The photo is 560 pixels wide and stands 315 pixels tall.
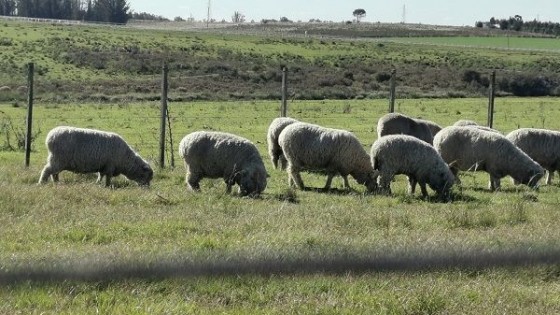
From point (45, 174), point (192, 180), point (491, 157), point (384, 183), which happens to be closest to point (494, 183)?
point (491, 157)

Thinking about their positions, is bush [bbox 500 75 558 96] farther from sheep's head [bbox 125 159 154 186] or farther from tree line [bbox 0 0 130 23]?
tree line [bbox 0 0 130 23]

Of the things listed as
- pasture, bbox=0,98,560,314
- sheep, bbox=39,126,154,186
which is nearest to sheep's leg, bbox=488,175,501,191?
pasture, bbox=0,98,560,314

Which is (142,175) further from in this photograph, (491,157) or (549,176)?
(549,176)

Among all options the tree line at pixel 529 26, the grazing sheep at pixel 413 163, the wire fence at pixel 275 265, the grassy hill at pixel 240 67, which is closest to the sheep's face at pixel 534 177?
the grazing sheep at pixel 413 163

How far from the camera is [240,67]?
6256 centimetres

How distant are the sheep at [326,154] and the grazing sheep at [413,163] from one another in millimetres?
477

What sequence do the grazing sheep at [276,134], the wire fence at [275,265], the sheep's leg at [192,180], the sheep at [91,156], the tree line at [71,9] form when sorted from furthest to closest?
the tree line at [71,9]
the grazing sheep at [276,134]
the sheep's leg at [192,180]
the sheep at [91,156]
the wire fence at [275,265]

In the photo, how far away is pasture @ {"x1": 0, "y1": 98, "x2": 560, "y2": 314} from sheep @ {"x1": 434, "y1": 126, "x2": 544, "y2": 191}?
1.18 ft

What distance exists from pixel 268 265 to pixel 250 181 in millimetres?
9235

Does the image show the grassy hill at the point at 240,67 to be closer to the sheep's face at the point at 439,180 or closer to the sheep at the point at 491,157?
the sheep at the point at 491,157

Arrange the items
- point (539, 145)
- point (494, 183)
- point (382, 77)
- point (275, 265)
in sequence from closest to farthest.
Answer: point (275, 265) < point (494, 183) < point (539, 145) < point (382, 77)

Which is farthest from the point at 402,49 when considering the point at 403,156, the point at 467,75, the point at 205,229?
the point at 205,229

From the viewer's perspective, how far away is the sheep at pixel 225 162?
14750mm

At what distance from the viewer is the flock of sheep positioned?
14945 millimetres
